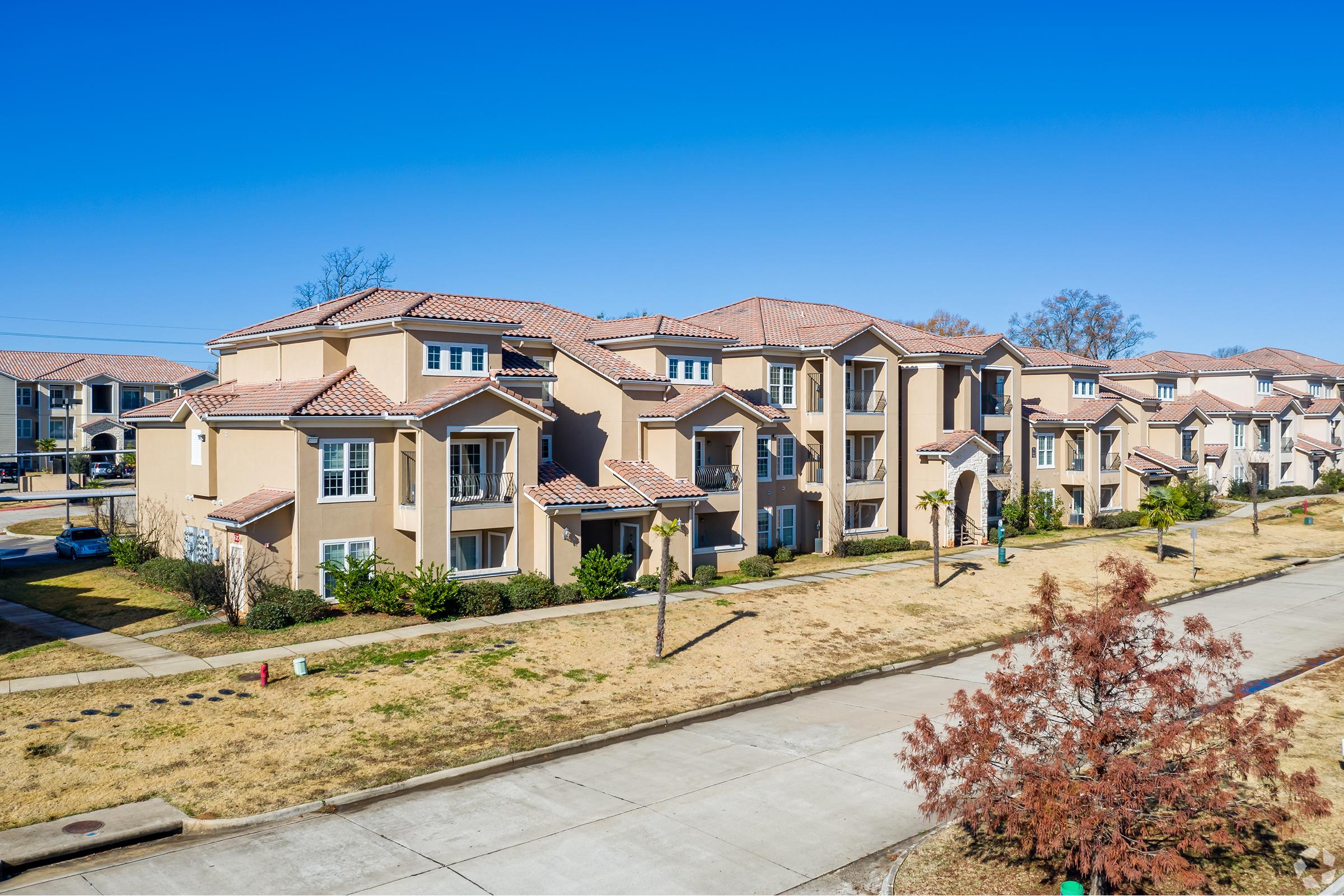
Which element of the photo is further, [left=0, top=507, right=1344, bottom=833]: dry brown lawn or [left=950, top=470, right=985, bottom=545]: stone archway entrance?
[left=950, top=470, right=985, bottom=545]: stone archway entrance

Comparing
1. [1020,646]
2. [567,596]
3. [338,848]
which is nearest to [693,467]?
[567,596]

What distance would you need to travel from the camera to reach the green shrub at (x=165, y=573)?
103 ft

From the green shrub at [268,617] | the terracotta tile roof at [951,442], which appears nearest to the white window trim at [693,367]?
the terracotta tile roof at [951,442]

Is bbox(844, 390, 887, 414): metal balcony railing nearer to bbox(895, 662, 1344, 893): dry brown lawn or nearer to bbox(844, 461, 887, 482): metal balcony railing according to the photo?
bbox(844, 461, 887, 482): metal balcony railing

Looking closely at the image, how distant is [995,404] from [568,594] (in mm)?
28463

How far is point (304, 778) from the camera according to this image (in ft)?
58.1

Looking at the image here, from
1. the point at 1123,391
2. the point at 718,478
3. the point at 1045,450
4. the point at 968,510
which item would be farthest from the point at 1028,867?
the point at 1123,391

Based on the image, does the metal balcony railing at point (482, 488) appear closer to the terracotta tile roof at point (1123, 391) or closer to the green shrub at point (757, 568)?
the green shrub at point (757, 568)

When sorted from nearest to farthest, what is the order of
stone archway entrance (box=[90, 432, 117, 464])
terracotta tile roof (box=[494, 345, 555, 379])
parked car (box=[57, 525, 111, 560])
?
terracotta tile roof (box=[494, 345, 555, 379]) < parked car (box=[57, 525, 111, 560]) < stone archway entrance (box=[90, 432, 117, 464])

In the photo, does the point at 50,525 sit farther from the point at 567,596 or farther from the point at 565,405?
the point at 567,596

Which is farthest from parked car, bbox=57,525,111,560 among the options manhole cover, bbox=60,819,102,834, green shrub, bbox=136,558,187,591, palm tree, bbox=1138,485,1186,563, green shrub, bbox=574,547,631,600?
palm tree, bbox=1138,485,1186,563

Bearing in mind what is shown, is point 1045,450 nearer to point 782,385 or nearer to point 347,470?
point 782,385

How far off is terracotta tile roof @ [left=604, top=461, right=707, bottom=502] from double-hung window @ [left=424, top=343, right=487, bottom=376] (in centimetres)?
656

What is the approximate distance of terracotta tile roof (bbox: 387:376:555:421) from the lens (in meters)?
29.4
